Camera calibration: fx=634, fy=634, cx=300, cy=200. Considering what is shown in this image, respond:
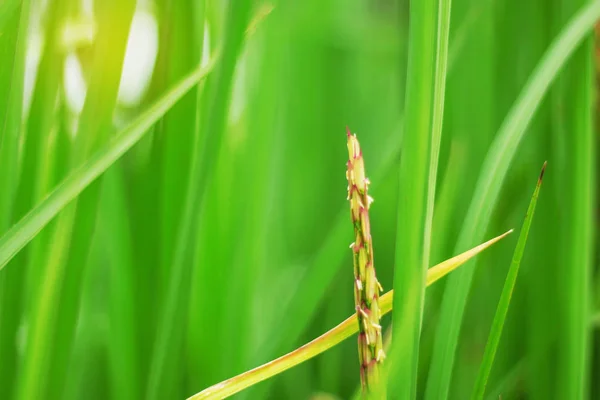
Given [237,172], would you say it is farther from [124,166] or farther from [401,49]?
[401,49]

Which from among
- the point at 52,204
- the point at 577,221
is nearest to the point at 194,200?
the point at 52,204

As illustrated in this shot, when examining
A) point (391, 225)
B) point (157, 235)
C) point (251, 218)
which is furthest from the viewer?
point (391, 225)

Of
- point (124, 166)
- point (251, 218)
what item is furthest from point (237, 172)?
point (124, 166)

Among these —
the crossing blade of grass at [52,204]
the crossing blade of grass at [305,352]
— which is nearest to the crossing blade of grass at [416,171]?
the crossing blade of grass at [305,352]

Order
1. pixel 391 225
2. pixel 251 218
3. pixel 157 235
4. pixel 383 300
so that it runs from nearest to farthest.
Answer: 1. pixel 383 300
2. pixel 157 235
3. pixel 251 218
4. pixel 391 225

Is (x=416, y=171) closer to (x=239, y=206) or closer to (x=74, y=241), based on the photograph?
(x=74, y=241)

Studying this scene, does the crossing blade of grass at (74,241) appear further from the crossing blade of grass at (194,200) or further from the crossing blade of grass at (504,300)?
the crossing blade of grass at (504,300)

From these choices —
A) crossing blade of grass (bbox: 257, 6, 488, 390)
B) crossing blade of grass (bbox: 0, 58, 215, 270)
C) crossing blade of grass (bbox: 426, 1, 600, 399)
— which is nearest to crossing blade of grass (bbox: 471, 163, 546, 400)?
crossing blade of grass (bbox: 426, 1, 600, 399)
